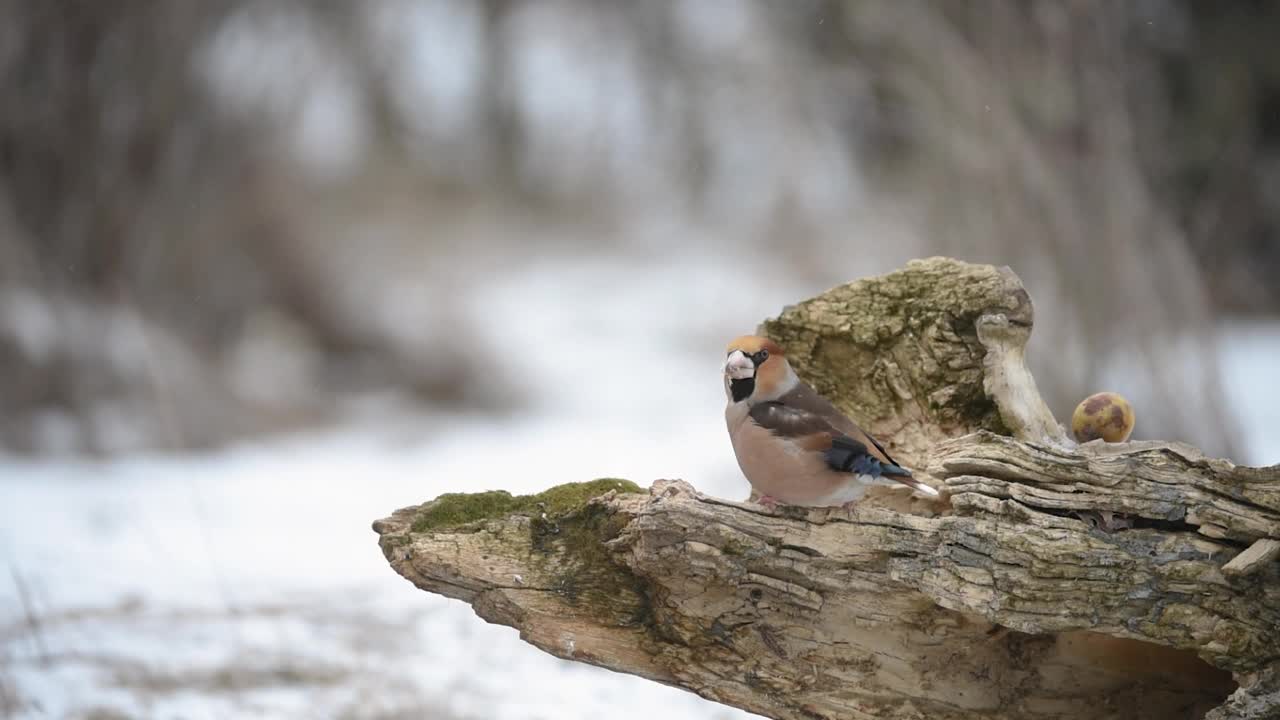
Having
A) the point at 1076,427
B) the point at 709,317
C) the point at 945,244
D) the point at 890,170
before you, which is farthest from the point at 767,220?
the point at 1076,427

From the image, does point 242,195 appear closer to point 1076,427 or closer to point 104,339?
point 104,339

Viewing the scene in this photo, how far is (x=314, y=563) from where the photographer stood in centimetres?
421

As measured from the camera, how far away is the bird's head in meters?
2.12

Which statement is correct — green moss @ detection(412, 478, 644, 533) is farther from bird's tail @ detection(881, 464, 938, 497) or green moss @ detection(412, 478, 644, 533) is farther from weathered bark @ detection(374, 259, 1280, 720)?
bird's tail @ detection(881, 464, 938, 497)

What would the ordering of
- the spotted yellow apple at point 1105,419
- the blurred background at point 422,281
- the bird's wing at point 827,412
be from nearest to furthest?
the bird's wing at point 827,412 → the spotted yellow apple at point 1105,419 → the blurred background at point 422,281

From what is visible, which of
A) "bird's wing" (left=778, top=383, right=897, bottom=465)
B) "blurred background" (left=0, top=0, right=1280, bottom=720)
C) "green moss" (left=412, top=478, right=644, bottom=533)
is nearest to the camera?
"bird's wing" (left=778, top=383, right=897, bottom=465)

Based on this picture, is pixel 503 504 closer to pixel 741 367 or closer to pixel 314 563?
pixel 741 367

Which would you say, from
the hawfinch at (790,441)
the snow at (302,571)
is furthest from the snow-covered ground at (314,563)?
the hawfinch at (790,441)

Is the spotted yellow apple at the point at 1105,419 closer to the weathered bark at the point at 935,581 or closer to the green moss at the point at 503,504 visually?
the weathered bark at the point at 935,581

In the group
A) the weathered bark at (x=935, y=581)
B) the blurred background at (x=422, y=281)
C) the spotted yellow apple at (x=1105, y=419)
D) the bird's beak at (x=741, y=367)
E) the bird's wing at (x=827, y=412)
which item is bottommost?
the weathered bark at (x=935, y=581)

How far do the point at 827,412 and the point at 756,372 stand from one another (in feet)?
0.48

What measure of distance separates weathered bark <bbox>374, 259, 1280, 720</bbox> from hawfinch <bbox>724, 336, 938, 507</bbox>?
79 mm

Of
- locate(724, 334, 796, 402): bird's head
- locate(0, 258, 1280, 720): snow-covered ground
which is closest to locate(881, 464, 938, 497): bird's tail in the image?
locate(724, 334, 796, 402): bird's head

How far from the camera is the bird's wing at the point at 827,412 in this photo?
206 cm
